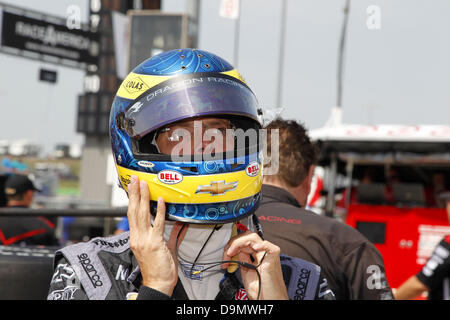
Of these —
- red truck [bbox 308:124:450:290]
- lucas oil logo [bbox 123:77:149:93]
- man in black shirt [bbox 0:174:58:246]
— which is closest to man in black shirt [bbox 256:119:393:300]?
lucas oil logo [bbox 123:77:149:93]

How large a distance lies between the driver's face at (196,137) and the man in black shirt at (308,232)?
122 cm

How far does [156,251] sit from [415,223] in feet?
21.8

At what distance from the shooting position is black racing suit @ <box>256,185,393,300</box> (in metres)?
2.63

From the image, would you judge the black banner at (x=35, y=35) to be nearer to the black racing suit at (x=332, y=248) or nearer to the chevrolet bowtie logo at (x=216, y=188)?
the black racing suit at (x=332, y=248)

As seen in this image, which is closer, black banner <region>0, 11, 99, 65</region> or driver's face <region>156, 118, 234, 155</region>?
driver's face <region>156, 118, 234, 155</region>

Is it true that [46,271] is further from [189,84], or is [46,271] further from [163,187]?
[189,84]

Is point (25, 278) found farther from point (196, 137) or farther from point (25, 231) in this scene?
point (25, 231)

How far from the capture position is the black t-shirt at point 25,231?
199 inches

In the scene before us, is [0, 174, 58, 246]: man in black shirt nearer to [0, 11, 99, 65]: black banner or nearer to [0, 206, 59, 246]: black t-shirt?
[0, 206, 59, 246]: black t-shirt

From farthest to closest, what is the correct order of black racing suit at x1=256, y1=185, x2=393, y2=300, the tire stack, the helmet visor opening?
black racing suit at x1=256, y1=185, x2=393, y2=300
the tire stack
the helmet visor opening

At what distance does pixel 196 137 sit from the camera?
173 centimetres

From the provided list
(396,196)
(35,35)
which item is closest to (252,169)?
(396,196)

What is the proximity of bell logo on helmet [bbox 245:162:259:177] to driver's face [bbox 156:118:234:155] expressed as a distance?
0.28ft

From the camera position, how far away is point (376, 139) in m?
7.93
